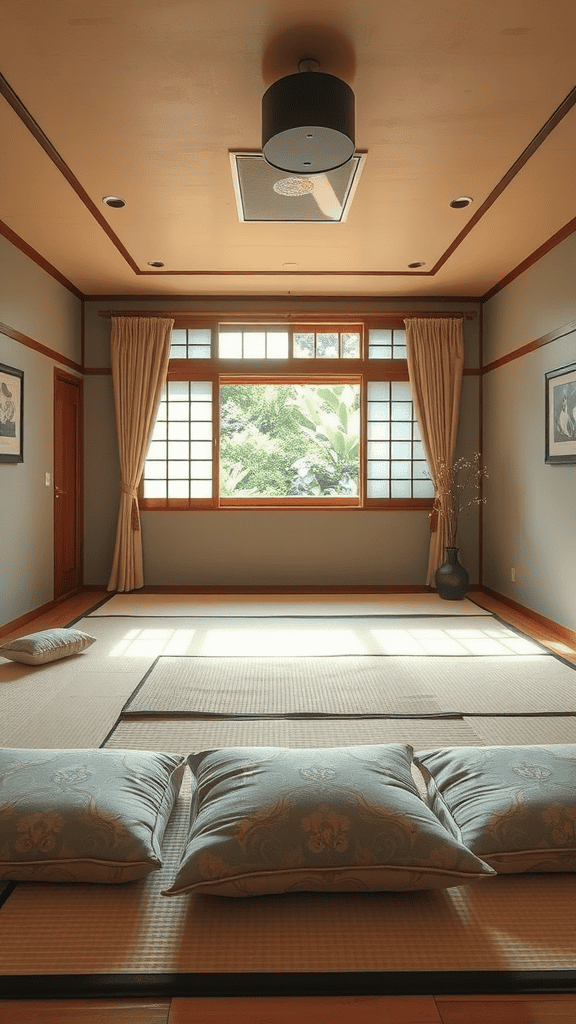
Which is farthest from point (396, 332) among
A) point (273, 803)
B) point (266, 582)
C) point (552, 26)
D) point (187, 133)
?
point (273, 803)

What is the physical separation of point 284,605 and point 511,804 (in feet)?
13.3

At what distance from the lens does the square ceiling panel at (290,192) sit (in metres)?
3.53

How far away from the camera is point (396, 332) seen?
650 cm

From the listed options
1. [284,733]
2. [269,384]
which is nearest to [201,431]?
[269,384]

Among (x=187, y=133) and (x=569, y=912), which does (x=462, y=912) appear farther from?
(x=187, y=133)

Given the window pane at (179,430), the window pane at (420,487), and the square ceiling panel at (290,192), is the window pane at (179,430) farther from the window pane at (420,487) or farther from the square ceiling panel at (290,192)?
the square ceiling panel at (290,192)

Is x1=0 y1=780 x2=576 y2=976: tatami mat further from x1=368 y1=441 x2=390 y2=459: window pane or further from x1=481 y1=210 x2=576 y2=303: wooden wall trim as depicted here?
x1=368 y1=441 x2=390 y2=459: window pane

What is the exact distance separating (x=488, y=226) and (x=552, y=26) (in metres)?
2.01

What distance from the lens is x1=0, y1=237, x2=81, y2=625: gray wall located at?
465cm

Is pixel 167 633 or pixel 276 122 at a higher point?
→ pixel 276 122

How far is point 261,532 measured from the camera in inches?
253

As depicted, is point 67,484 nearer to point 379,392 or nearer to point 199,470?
point 199,470

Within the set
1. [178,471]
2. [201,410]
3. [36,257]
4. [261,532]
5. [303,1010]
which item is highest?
[36,257]

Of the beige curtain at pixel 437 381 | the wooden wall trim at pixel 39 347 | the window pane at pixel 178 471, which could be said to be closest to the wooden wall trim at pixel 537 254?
the beige curtain at pixel 437 381
